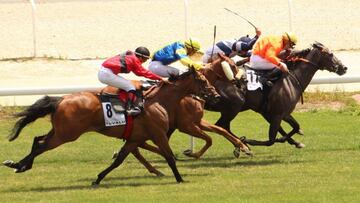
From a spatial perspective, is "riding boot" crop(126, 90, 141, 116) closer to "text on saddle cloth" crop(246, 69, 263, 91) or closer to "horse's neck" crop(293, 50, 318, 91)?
"text on saddle cloth" crop(246, 69, 263, 91)

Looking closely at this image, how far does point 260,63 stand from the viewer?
18.2 meters

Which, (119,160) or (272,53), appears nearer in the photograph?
(119,160)

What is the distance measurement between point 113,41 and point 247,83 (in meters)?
12.7

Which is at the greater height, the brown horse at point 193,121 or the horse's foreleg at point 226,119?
the brown horse at point 193,121

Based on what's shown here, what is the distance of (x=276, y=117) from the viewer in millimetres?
17953

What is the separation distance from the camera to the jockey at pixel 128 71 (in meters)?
15.4

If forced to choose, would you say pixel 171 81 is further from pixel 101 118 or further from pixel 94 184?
pixel 94 184

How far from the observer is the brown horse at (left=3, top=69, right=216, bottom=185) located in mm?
15078

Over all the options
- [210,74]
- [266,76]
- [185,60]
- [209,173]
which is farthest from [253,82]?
[209,173]

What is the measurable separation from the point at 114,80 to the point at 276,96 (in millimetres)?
A: 3280

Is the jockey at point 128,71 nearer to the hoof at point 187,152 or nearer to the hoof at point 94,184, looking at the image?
the hoof at point 94,184

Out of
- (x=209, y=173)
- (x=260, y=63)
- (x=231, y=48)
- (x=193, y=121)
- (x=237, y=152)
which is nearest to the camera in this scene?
(x=209, y=173)

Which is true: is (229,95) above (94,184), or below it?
above

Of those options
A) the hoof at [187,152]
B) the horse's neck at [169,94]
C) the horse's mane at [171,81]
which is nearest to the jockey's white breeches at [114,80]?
the horse's mane at [171,81]
